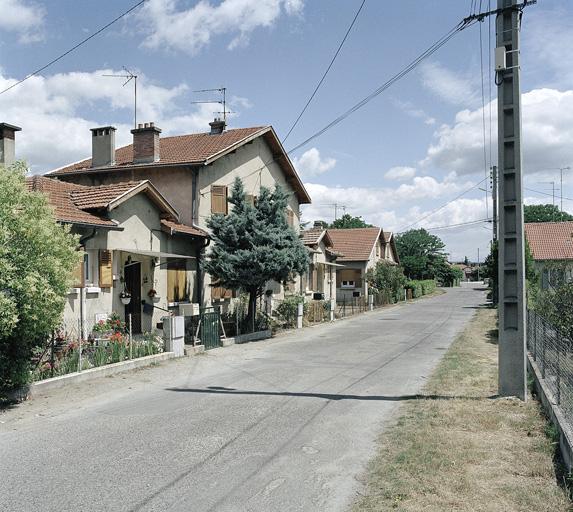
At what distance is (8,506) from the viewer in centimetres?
496

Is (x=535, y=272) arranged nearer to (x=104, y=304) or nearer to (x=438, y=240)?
(x=104, y=304)

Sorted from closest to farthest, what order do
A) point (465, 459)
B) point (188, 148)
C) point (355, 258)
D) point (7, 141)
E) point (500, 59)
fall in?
point (465, 459)
point (500, 59)
point (7, 141)
point (188, 148)
point (355, 258)

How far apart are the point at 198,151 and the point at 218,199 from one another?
1.92 metres

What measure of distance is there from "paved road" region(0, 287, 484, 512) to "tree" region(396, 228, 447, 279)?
76.3 meters

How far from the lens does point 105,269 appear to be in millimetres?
14438

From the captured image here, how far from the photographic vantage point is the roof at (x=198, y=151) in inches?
789

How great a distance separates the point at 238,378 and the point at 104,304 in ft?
16.2

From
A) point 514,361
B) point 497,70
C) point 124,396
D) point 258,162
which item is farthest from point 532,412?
point 258,162

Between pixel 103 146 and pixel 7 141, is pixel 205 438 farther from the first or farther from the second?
pixel 103 146

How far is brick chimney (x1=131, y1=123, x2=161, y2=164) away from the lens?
20.7 metres

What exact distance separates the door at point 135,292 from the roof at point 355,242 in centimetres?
2890

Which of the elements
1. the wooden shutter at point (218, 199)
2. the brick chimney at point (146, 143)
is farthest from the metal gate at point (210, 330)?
the brick chimney at point (146, 143)

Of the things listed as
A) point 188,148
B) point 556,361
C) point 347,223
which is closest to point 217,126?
point 188,148

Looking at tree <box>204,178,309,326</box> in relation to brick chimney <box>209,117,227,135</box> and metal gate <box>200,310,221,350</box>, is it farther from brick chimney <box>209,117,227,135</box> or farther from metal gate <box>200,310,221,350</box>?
brick chimney <box>209,117,227,135</box>
